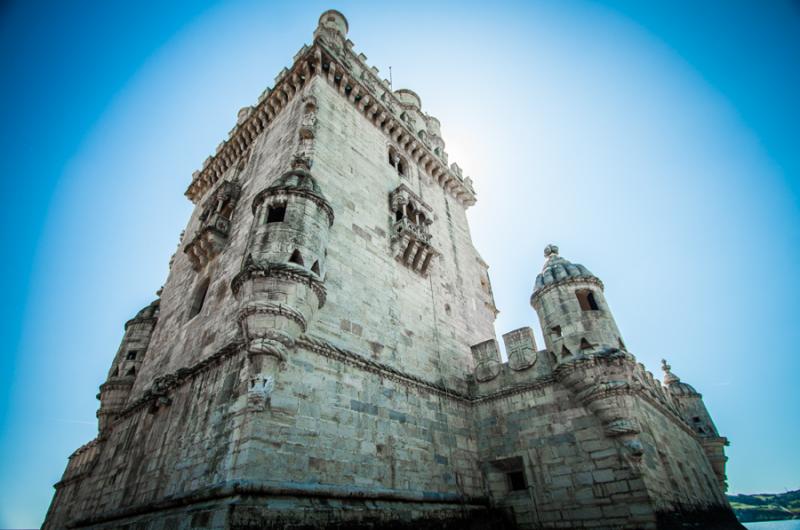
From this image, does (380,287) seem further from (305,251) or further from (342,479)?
(342,479)

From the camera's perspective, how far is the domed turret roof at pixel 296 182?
35.7 ft

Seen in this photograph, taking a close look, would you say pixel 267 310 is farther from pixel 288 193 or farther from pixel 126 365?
pixel 126 365

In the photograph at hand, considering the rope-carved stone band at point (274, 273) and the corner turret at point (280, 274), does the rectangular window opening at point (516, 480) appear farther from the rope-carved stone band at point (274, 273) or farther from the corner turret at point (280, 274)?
the rope-carved stone band at point (274, 273)

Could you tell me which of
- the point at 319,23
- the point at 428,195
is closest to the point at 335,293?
the point at 428,195

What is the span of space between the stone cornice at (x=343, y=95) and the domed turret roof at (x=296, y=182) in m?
7.14

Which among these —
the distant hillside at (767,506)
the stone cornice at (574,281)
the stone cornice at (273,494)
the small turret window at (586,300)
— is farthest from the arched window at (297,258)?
the distant hillside at (767,506)

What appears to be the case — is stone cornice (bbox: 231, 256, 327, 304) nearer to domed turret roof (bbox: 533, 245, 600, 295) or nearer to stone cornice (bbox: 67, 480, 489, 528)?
stone cornice (bbox: 67, 480, 489, 528)

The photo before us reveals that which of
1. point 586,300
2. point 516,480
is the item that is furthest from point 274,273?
point 586,300

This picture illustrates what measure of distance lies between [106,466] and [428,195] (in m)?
15.5

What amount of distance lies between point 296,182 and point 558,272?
8760 mm

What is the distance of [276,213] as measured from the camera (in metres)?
11.1

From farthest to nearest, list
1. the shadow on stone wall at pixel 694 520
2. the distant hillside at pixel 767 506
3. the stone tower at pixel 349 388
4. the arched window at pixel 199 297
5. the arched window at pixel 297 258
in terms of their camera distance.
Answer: the distant hillside at pixel 767 506
the arched window at pixel 199 297
the arched window at pixel 297 258
the shadow on stone wall at pixel 694 520
the stone tower at pixel 349 388

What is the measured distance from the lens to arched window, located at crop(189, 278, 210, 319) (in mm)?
13391

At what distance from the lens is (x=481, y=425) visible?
12.9 meters
